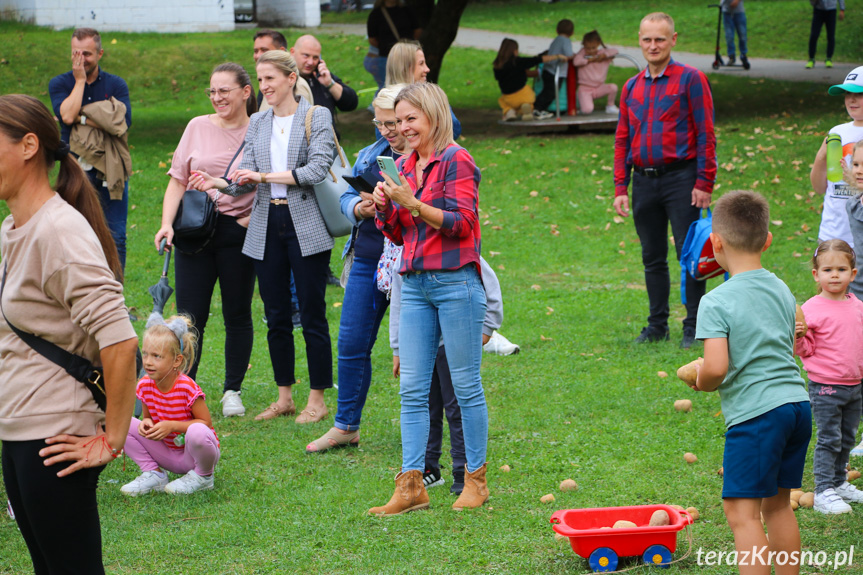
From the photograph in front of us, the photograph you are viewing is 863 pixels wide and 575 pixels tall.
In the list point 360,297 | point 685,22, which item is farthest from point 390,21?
point 685,22

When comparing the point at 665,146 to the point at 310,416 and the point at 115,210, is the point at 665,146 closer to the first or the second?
the point at 310,416

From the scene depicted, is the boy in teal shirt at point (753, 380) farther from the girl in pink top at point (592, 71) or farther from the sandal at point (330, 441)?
the girl in pink top at point (592, 71)

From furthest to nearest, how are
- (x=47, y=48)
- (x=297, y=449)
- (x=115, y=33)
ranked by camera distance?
(x=115, y=33) < (x=47, y=48) < (x=297, y=449)

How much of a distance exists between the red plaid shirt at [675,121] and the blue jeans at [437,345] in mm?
3399

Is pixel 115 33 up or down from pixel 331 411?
up

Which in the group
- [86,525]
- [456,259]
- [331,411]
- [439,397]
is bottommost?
[331,411]

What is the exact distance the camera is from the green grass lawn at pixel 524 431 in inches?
168

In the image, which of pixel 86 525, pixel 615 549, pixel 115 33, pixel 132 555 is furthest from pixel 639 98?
pixel 115 33

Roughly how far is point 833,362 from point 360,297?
255 cm

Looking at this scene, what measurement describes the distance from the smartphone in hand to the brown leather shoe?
2.65 m

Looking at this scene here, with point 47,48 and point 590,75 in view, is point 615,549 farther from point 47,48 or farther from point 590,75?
point 47,48

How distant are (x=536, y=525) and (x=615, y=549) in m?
0.62

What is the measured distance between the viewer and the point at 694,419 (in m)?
5.94

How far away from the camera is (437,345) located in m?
4.71
